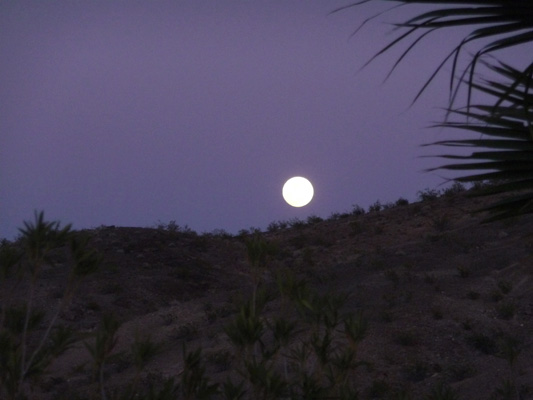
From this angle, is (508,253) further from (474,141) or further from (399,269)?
(474,141)

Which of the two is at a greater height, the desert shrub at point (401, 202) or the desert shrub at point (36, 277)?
the desert shrub at point (401, 202)

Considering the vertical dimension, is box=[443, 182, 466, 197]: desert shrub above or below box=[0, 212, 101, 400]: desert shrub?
above

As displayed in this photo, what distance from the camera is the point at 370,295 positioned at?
42.0 ft

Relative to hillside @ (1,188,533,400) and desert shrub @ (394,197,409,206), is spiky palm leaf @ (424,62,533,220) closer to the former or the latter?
hillside @ (1,188,533,400)

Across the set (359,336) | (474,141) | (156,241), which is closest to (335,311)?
(359,336)

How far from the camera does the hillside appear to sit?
913cm

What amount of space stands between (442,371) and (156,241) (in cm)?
1367

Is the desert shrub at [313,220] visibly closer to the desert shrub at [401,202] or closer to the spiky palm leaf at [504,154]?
the desert shrub at [401,202]

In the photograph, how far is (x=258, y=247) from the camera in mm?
4160

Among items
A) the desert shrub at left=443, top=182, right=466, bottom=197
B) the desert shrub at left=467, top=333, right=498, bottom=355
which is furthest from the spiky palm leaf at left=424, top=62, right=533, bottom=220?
the desert shrub at left=443, top=182, right=466, bottom=197

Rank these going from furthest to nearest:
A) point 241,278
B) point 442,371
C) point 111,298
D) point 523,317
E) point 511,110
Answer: point 241,278 → point 111,298 → point 523,317 → point 442,371 → point 511,110

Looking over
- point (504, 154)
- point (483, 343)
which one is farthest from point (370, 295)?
point (504, 154)

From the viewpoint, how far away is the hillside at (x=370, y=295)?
30.0 ft

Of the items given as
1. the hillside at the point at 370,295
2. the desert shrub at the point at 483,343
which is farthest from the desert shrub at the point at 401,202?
the desert shrub at the point at 483,343
